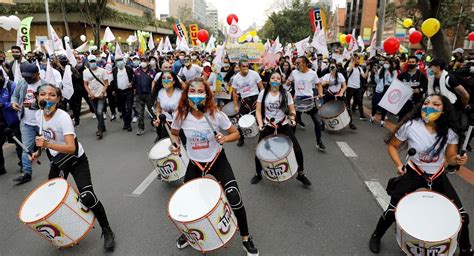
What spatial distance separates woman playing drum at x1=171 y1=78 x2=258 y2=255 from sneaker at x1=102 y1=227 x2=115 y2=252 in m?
0.71

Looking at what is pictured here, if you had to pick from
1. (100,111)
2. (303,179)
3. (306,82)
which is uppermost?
(306,82)

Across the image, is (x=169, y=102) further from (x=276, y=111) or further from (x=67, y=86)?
(x=67, y=86)

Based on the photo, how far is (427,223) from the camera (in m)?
2.81

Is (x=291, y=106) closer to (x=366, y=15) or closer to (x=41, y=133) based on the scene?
(x=41, y=133)

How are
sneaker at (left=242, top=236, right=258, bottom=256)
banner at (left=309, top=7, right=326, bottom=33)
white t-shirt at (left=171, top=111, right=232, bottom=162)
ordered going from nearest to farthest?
sneaker at (left=242, top=236, right=258, bottom=256), white t-shirt at (left=171, top=111, right=232, bottom=162), banner at (left=309, top=7, right=326, bottom=33)

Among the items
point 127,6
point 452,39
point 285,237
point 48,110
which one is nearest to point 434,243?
point 285,237

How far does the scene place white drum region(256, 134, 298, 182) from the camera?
4422mm

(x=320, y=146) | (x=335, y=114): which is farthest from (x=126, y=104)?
(x=335, y=114)

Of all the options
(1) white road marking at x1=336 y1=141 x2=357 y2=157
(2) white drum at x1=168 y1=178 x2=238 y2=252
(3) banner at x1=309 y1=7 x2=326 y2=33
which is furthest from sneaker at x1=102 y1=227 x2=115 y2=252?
(3) banner at x1=309 y1=7 x2=326 y2=33

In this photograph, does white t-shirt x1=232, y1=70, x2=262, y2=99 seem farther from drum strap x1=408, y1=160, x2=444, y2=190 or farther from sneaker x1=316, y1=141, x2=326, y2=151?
drum strap x1=408, y1=160, x2=444, y2=190

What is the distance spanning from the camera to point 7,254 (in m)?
3.55

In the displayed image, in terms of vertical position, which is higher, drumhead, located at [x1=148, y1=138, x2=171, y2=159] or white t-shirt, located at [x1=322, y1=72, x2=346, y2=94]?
white t-shirt, located at [x1=322, y1=72, x2=346, y2=94]

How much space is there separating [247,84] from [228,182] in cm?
434

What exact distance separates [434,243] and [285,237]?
1.51 metres
